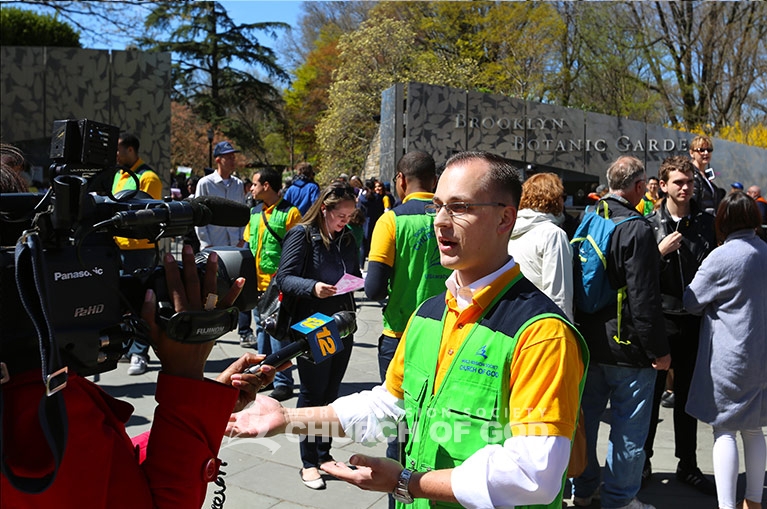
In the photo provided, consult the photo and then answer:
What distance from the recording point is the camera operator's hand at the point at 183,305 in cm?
152

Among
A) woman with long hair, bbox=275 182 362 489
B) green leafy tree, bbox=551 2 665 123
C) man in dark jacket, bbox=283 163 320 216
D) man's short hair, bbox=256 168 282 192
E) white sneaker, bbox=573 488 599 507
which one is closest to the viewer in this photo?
white sneaker, bbox=573 488 599 507

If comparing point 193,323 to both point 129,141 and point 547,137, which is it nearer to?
point 129,141

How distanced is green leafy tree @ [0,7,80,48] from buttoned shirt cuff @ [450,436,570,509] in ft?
102

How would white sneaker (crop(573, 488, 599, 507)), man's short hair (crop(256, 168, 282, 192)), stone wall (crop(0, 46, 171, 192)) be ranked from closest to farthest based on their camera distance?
white sneaker (crop(573, 488, 599, 507))
man's short hair (crop(256, 168, 282, 192))
stone wall (crop(0, 46, 171, 192))

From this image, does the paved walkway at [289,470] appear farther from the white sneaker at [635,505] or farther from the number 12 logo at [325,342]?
the number 12 logo at [325,342]

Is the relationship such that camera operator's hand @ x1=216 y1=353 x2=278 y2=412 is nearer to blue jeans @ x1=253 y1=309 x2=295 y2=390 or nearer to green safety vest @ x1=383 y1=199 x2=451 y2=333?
green safety vest @ x1=383 y1=199 x2=451 y2=333

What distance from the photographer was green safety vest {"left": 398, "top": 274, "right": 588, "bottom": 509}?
1.97 meters

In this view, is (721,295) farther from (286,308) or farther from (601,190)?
(601,190)

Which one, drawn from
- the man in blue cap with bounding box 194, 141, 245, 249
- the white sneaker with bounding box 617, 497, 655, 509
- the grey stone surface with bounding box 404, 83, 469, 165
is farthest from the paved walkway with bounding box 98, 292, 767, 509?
the grey stone surface with bounding box 404, 83, 469, 165

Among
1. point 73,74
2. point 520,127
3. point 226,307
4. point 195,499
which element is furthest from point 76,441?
point 520,127

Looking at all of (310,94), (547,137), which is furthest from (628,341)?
(310,94)

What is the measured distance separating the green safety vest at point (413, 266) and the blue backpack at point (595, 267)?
86 centimetres

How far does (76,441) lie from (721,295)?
392 cm

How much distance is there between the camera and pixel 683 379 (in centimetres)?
502
